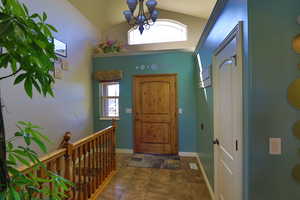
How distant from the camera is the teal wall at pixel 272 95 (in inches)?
43.4

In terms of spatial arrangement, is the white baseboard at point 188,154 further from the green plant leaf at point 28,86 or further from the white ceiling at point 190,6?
the green plant leaf at point 28,86

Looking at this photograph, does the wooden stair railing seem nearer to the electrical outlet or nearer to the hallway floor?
the hallway floor

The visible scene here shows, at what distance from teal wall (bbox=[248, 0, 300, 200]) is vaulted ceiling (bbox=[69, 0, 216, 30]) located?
274 centimetres

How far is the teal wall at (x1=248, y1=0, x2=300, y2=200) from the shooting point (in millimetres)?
1104

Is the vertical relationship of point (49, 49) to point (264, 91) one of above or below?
above

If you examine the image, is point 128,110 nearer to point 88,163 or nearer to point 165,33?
point 88,163

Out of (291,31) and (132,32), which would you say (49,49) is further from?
(132,32)

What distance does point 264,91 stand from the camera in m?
1.12

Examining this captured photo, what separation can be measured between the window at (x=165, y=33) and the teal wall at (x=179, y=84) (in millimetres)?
826

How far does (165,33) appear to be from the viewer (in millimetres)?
4574

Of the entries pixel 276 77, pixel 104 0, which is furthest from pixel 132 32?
pixel 276 77

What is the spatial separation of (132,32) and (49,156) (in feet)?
13.8

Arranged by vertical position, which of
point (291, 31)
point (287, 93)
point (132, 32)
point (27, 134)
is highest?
point (132, 32)

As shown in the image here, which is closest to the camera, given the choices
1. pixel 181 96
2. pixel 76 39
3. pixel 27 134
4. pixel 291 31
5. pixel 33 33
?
pixel 33 33
